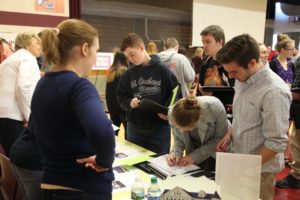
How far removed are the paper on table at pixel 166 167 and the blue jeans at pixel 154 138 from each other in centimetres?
39

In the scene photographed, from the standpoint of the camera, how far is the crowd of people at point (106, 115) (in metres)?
0.99

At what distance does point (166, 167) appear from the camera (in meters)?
1.66

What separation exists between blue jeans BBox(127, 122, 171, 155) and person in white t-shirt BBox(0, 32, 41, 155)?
901 mm

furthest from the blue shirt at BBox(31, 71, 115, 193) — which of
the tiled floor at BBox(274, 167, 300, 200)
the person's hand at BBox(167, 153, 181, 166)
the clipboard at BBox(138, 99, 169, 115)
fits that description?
the tiled floor at BBox(274, 167, 300, 200)

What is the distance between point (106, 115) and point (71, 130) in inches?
4.7

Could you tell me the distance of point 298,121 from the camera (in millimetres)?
2752

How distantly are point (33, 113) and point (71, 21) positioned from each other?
339mm

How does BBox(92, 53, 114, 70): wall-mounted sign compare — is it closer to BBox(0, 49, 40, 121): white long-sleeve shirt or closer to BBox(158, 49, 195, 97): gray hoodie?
BBox(158, 49, 195, 97): gray hoodie

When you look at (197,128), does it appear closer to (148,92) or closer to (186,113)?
(186,113)

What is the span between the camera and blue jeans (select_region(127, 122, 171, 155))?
7.08ft

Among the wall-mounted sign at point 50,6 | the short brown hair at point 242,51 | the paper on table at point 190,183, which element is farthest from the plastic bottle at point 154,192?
the wall-mounted sign at point 50,6

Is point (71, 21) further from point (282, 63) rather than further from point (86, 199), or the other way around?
point (282, 63)

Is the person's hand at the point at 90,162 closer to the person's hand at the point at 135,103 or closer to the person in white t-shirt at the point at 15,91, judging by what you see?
the person's hand at the point at 135,103

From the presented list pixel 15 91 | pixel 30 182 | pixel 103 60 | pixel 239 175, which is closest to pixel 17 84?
pixel 15 91
